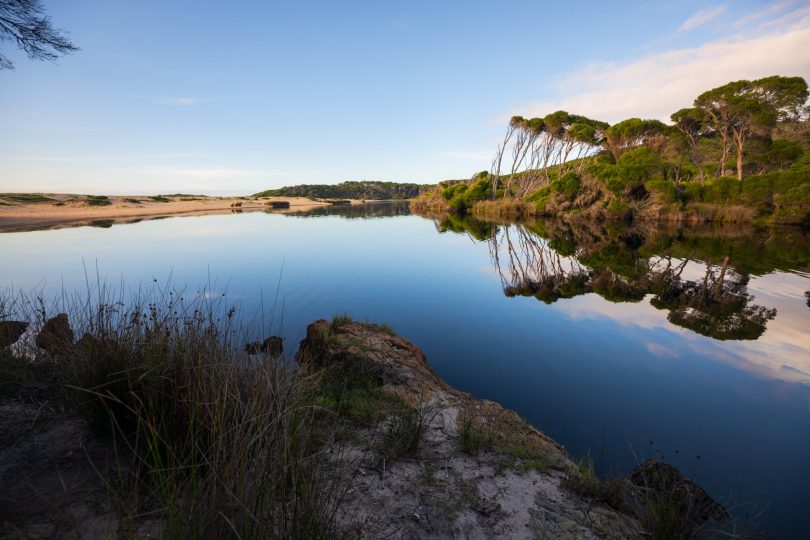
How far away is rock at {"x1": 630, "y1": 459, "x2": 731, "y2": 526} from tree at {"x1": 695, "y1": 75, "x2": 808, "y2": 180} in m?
37.8

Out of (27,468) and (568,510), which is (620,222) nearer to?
(568,510)

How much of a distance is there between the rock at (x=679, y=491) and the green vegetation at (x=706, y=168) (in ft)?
101

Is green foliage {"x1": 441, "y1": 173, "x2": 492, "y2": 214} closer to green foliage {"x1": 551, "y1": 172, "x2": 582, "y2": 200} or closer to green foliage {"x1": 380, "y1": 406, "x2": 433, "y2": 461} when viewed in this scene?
green foliage {"x1": 551, "y1": 172, "x2": 582, "y2": 200}

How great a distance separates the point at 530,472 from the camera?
3.25 metres

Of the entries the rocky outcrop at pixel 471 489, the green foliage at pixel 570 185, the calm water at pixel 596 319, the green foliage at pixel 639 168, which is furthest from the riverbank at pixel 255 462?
the green foliage at pixel 570 185

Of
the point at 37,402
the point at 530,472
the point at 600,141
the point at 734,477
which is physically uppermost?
the point at 600,141

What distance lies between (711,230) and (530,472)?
2962cm

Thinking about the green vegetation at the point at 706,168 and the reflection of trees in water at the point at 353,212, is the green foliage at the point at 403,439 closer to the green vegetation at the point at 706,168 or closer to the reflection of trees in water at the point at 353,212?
the green vegetation at the point at 706,168

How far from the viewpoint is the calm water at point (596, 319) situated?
4.36m

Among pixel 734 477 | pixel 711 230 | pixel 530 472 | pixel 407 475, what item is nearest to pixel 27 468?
pixel 407 475

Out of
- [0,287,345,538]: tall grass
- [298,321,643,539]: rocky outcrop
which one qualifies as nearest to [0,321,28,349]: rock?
[0,287,345,538]: tall grass

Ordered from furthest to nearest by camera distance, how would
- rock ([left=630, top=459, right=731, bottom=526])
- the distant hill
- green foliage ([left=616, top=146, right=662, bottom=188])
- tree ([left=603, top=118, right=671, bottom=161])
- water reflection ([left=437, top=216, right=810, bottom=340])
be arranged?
the distant hill
tree ([left=603, top=118, right=671, bottom=161])
green foliage ([left=616, top=146, right=662, bottom=188])
water reflection ([left=437, top=216, right=810, bottom=340])
rock ([left=630, top=459, right=731, bottom=526])

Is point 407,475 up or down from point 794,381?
up

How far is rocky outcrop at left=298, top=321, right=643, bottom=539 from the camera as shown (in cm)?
251
